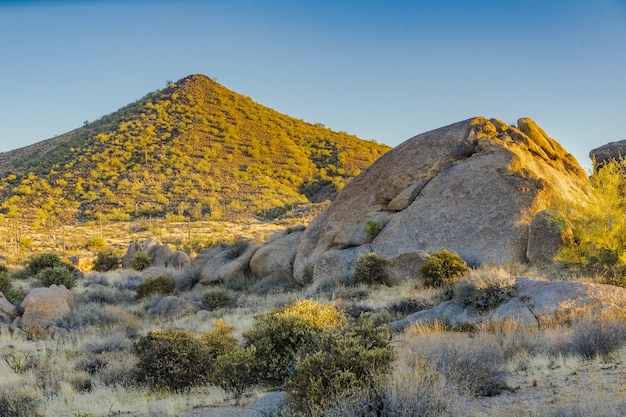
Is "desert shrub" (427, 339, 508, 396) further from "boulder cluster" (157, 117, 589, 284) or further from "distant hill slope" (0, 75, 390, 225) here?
"distant hill slope" (0, 75, 390, 225)

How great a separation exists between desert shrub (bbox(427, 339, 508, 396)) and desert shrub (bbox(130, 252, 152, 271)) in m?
23.9

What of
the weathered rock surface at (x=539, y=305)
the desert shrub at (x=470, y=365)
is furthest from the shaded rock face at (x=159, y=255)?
the desert shrub at (x=470, y=365)

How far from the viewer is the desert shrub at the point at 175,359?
896 centimetres

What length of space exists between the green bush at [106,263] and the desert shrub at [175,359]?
2189 centimetres

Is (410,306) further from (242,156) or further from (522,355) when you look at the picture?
(242,156)

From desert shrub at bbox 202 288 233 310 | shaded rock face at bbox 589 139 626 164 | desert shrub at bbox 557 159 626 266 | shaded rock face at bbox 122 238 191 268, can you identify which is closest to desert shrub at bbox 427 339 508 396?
desert shrub at bbox 557 159 626 266

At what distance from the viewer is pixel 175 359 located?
9.17 meters

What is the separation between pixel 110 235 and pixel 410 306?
1286 inches

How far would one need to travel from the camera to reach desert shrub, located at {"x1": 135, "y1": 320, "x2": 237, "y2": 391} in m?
8.96

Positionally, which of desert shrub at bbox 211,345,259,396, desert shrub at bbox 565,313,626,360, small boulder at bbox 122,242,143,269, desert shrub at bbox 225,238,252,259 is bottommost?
desert shrub at bbox 565,313,626,360

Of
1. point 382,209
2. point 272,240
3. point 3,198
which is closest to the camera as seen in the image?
point 382,209

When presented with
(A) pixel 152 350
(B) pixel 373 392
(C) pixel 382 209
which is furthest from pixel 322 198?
(B) pixel 373 392

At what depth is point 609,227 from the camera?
14.2 meters

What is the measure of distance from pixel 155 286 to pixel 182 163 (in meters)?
35.8
